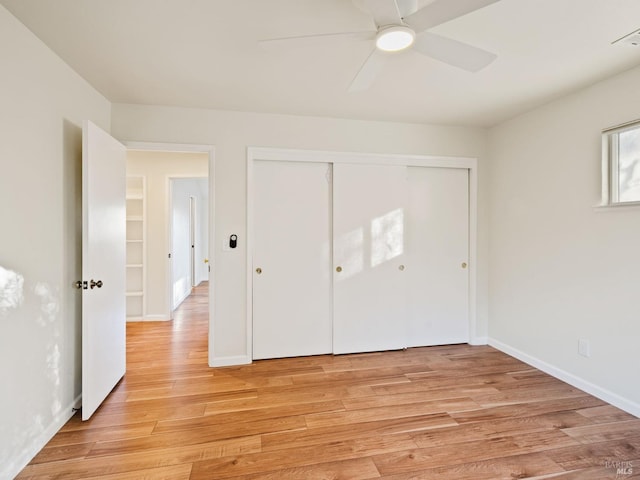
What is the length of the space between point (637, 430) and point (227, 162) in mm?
3594

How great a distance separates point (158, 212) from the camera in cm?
455

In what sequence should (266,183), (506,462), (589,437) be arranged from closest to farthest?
(506,462), (589,437), (266,183)

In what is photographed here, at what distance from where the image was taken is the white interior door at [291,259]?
10.2 ft

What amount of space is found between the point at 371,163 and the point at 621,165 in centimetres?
195

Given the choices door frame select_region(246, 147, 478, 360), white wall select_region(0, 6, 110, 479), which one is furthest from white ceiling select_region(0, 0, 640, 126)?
door frame select_region(246, 147, 478, 360)

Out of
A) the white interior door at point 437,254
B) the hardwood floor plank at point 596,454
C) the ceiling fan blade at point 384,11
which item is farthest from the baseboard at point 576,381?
the ceiling fan blade at point 384,11

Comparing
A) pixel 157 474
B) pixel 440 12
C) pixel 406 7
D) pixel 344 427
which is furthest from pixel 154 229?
pixel 440 12

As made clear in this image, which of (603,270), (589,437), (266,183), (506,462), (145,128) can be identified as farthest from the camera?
(266,183)

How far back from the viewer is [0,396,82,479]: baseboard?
1612mm

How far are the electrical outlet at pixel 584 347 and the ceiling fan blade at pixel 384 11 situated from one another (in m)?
2.72

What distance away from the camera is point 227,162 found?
3000mm

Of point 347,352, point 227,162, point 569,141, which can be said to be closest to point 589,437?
point 347,352

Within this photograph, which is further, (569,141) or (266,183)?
(266,183)

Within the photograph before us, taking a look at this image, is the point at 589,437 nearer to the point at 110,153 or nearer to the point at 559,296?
the point at 559,296
